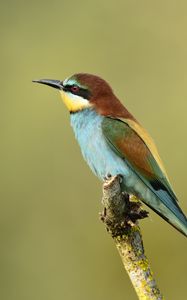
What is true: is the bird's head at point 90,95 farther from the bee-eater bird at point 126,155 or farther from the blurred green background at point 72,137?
the blurred green background at point 72,137

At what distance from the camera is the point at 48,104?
22.4 feet

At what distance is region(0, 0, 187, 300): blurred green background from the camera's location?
5828 mm

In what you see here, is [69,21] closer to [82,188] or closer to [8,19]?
[8,19]

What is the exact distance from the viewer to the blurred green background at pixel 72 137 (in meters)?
5.83

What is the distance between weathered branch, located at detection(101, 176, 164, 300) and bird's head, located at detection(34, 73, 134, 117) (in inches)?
26.8

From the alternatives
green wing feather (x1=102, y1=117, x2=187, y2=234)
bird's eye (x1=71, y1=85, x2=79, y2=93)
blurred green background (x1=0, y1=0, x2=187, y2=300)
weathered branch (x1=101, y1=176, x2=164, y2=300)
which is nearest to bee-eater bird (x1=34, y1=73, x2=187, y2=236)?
green wing feather (x1=102, y1=117, x2=187, y2=234)

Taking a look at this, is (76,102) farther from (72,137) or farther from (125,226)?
(72,137)

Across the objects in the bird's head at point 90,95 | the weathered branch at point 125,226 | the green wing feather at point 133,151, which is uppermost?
the bird's head at point 90,95

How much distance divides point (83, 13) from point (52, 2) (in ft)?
1.63

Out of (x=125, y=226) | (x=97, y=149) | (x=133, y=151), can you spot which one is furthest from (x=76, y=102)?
(x=125, y=226)

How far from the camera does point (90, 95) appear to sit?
430 centimetres

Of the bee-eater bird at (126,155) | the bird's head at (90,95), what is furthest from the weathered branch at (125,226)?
the bird's head at (90,95)

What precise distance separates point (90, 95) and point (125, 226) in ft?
3.09

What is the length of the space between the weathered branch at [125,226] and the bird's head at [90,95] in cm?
68
